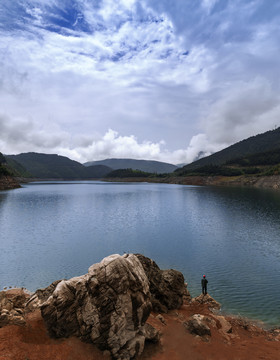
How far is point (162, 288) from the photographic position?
22828 mm

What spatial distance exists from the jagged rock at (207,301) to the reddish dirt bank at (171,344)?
104 inches

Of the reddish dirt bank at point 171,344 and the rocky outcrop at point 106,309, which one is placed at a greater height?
the rocky outcrop at point 106,309

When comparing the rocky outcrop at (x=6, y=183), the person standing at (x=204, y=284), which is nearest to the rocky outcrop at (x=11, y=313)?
the person standing at (x=204, y=284)

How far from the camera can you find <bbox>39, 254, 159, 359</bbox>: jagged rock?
1471 cm

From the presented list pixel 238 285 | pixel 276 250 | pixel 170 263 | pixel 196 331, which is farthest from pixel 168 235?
pixel 196 331

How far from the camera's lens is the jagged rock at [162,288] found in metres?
22.2

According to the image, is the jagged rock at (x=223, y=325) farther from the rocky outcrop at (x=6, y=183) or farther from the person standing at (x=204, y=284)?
the rocky outcrop at (x=6, y=183)

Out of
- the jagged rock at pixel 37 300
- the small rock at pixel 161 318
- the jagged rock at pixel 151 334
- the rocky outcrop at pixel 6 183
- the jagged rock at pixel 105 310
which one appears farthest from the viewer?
the rocky outcrop at pixel 6 183

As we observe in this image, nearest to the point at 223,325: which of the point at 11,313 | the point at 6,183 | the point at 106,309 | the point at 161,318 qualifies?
the point at 161,318

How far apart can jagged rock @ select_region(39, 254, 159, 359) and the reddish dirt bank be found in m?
0.71

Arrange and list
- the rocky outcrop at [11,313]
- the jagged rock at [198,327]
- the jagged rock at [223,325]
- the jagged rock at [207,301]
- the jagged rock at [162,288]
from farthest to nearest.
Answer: the jagged rock at [207,301] → the jagged rock at [162,288] → the jagged rock at [223,325] → the jagged rock at [198,327] → the rocky outcrop at [11,313]

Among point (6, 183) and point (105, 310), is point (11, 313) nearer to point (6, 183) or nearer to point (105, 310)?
point (105, 310)

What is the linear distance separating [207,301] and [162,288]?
18.4 feet

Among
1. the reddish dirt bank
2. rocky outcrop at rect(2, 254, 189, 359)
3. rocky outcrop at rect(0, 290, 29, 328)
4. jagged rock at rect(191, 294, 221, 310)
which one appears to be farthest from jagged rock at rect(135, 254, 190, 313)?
rocky outcrop at rect(0, 290, 29, 328)
